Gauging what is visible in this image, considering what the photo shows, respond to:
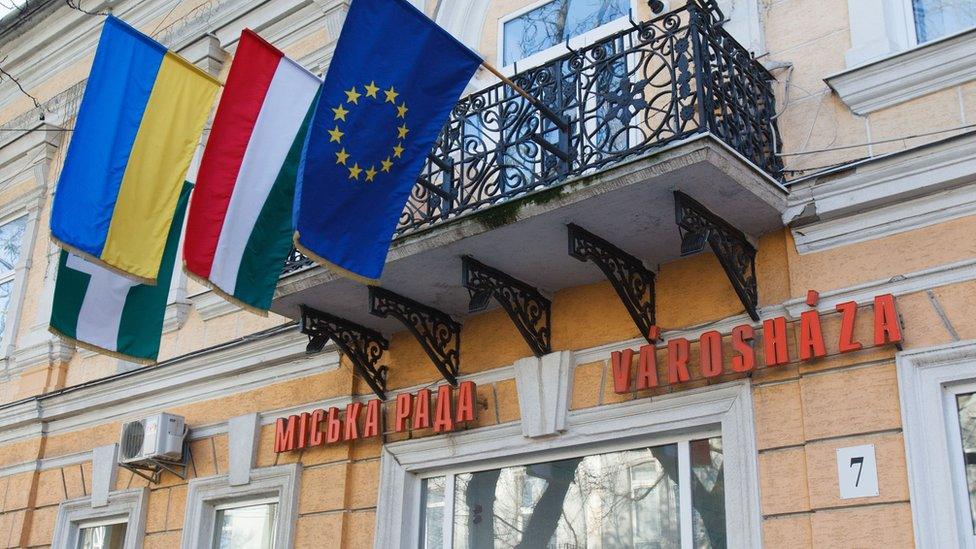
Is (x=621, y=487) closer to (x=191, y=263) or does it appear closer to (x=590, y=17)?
(x=191, y=263)

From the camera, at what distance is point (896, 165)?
5434mm

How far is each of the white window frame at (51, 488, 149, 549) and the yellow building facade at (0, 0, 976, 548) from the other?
0.07 metres

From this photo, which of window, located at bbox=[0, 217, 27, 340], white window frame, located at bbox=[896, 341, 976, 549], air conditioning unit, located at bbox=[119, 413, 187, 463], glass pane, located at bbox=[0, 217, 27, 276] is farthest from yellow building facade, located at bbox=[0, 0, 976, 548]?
glass pane, located at bbox=[0, 217, 27, 276]

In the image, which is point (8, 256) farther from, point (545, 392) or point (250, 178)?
point (545, 392)

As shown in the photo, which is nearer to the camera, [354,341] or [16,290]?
[354,341]

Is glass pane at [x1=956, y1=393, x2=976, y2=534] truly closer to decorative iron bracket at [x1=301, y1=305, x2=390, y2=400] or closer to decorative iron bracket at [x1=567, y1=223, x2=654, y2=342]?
decorative iron bracket at [x1=567, y1=223, x2=654, y2=342]

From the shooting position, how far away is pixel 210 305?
884 centimetres

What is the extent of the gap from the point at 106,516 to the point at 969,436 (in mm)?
6711

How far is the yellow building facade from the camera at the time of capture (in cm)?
525

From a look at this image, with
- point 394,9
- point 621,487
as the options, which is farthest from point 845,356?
point 394,9

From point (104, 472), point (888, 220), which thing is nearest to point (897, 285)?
point (888, 220)

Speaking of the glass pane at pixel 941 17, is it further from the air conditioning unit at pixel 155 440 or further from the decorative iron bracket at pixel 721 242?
the air conditioning unit at pixel 155 440

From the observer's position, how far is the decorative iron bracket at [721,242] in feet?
18.1

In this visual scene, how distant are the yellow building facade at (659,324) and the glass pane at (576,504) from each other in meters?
0.01
